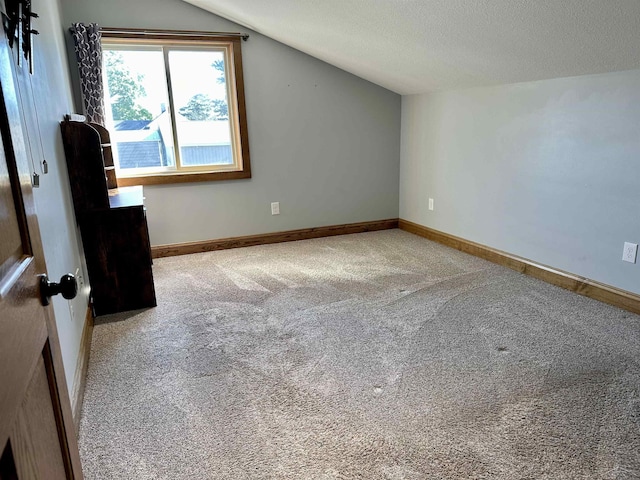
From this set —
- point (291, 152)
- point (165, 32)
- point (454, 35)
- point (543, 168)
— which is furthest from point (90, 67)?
point (543, 168)

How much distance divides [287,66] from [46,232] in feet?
9.31

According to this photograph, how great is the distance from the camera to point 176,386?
189cm

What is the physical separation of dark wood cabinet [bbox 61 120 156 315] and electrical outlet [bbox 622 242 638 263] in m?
2.84

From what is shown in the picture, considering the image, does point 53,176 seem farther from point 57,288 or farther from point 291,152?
point 291,152

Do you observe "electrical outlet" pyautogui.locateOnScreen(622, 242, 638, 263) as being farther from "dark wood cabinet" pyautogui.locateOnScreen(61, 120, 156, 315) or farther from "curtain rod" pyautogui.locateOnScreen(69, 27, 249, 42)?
"curtain rod" pyautogui.locateOnScreen(69, 27, 249, 42)

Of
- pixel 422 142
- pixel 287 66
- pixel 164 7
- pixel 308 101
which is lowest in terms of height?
pixel 422 142

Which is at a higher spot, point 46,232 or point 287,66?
point 287,66

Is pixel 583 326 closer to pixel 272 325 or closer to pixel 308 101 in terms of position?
pixel 272 325

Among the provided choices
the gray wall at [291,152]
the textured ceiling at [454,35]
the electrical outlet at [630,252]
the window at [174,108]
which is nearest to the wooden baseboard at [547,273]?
the electrical outlet at [630,252]

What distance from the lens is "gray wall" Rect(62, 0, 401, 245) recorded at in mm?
3809

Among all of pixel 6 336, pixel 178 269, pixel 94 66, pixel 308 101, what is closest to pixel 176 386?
pixel 6 336

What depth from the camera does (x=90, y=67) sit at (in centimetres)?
321

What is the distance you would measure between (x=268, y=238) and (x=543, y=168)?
2.44m

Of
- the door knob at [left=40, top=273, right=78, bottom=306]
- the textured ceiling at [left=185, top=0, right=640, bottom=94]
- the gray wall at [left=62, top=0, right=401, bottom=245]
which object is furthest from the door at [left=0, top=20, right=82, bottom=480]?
the gray wall at [left=62, top=0, right=401, bottom=245]
